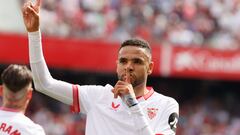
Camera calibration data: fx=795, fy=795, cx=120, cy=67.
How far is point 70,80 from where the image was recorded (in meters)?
19.3

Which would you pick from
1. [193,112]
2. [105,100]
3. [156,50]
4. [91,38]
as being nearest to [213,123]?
[193,112]

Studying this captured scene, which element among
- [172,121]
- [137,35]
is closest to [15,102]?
[172,121]

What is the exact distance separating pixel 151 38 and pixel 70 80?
254 cm

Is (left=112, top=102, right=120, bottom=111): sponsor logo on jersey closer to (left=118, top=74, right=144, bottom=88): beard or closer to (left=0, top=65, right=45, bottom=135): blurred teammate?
(left=118, top=74, right=144, bottom=88): beard

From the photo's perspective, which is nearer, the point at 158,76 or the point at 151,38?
the point at 151,38

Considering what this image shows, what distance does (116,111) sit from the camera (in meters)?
5.90

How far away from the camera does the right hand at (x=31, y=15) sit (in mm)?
5758

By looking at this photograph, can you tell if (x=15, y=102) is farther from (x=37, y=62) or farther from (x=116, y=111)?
(x=116, y=111)

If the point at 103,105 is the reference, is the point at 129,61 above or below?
above

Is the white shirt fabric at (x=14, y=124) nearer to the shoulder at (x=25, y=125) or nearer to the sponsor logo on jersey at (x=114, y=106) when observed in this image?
the shoulder at (x=25, y=125)

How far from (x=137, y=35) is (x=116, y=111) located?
38.1 ft

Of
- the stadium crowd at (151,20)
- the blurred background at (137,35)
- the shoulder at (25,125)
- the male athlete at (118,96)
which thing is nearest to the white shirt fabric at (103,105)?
the male athlete at (118,96)

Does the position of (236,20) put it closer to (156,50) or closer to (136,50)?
(156,50)

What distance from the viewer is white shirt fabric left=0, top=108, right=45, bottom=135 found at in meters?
5.94
